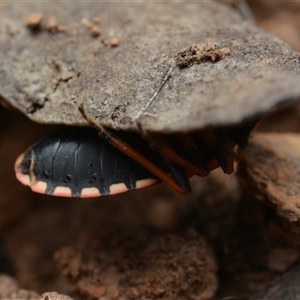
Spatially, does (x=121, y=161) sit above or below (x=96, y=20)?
below

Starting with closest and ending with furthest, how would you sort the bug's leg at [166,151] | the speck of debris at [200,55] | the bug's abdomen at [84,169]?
the bug's leg at [166,151], the speck of debris at [200,55], the bug's abdomen at [84,169]

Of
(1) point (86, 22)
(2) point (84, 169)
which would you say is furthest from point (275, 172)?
(1) point (86, 22)

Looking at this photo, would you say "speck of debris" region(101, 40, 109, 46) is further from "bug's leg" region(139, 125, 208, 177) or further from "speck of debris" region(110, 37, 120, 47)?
"bug's leg" region(139, 125, 208, 177)

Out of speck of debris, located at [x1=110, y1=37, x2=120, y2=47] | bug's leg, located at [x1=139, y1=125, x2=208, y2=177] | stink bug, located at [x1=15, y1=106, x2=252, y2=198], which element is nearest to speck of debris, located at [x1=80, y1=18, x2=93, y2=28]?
speck of debris, located at [x1=110, y1=37, x2=120, y2=47]

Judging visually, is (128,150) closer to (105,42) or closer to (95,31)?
(105,42)

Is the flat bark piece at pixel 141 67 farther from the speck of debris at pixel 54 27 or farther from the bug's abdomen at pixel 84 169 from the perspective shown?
the bug's abdomen at pixel 84 169

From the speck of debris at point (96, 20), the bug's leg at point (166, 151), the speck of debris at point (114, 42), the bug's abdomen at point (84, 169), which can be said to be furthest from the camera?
the speck of debris at point (96, 20)

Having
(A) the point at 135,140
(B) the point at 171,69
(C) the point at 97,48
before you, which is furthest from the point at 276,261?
(C) the point at 97,48

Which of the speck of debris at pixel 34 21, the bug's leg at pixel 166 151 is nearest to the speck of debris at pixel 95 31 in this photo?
the speck of debris at pixel 34 21
